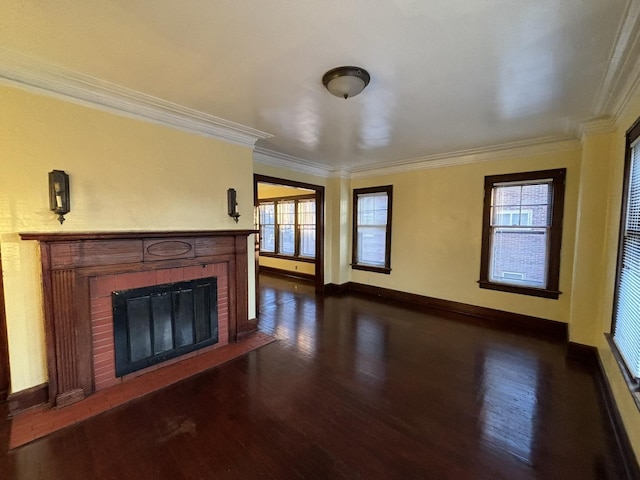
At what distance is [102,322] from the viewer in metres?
2.45

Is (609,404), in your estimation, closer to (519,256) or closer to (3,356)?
(519,256)

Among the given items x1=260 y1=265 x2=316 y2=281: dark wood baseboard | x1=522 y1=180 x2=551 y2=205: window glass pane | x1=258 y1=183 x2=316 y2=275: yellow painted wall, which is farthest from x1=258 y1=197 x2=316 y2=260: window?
x1=522 y1=180 x2=551 y2=205: window glass pane

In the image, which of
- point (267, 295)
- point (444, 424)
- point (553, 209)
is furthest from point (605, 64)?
point (267, 295)

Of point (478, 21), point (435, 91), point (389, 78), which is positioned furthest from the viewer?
point (435, 91)

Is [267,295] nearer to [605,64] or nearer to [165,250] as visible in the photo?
[165,250]

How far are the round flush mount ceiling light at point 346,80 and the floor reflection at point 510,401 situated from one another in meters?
2.72

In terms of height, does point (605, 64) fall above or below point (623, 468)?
above

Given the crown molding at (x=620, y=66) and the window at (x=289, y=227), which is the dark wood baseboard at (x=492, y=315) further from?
the crown molding at (x=620, y=66)

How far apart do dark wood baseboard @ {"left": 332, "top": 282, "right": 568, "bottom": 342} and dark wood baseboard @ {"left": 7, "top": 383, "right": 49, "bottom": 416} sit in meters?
4.79

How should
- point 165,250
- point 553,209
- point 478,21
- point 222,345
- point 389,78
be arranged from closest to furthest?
1. point 478,21
2. point 389,78
3. point 165,250
4. point 222,345
5. point 553,209

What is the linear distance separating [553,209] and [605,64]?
2260mm

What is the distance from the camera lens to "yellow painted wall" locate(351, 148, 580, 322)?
3680 mm

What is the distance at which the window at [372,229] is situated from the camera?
5.40 m

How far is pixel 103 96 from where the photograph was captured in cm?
236
